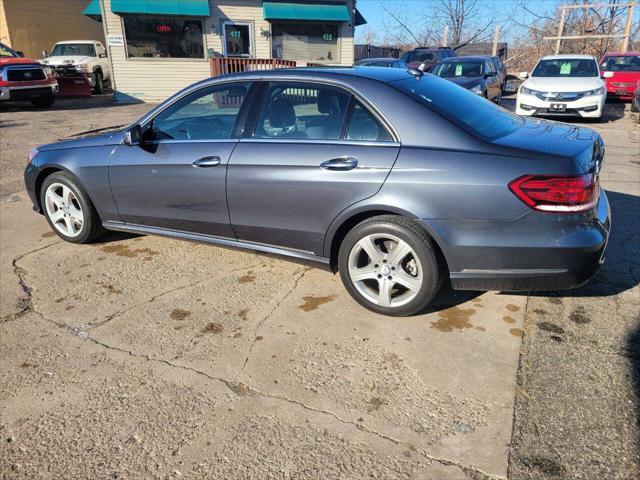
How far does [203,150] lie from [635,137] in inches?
395

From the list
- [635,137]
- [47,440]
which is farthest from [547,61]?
[47,440]

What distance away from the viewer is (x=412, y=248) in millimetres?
3152

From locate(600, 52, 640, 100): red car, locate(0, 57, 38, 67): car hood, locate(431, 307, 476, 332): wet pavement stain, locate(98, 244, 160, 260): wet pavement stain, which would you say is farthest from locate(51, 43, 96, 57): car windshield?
locate(431, 307, 476, 332): wet pavement stain

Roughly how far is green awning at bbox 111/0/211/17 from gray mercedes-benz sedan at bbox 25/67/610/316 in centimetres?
1409

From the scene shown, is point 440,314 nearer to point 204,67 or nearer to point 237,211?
point 237,211

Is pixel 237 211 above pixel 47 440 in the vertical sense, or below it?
above

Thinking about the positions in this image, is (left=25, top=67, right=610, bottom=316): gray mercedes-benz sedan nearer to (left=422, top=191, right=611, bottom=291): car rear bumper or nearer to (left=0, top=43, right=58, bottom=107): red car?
(left=422, top=191, right=611, bottom=291): car rear bumper

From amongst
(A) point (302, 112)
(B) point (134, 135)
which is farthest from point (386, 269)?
(B) point (134, 135)

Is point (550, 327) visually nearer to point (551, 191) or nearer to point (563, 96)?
point (551, 191)

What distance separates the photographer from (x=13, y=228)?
17.5 ft

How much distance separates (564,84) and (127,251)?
10.6 metres

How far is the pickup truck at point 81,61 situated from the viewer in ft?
62.6

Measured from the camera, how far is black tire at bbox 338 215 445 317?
3.12 meters

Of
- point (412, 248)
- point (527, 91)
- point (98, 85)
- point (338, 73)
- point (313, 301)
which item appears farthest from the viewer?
point (98, 85)
